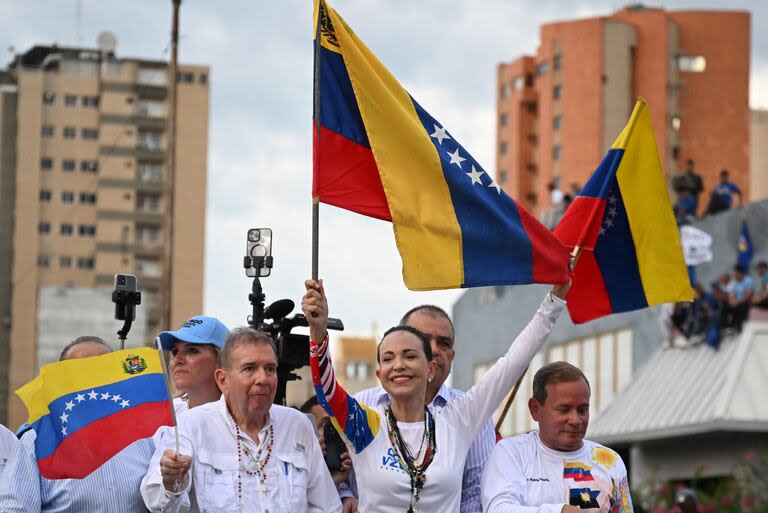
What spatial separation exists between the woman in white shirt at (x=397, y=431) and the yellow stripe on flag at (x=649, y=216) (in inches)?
101

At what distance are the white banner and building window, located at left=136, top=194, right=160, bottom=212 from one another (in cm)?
6711

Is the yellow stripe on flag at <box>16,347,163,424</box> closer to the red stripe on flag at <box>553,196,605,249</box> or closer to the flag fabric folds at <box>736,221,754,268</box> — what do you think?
the red stripe on flag at <box>553,196,605,249</box>

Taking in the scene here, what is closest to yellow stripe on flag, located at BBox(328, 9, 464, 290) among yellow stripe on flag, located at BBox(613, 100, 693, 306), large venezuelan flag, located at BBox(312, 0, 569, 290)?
large venezuelan flag, located at BBox(312, 0, 569, 290)

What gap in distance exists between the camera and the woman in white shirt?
8016mm

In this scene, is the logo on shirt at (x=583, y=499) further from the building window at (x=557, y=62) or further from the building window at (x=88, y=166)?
the building window at (x=88, y=166)

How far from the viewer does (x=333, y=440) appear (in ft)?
29.2

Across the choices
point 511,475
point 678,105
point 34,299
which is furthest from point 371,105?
point 34,299

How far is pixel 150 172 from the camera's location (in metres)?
96.1

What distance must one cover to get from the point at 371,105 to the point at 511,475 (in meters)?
2.18

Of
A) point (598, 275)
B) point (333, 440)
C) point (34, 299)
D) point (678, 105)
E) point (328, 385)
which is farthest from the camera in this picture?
point (34, 299)

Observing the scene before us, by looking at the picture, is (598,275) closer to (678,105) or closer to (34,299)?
(678,105)

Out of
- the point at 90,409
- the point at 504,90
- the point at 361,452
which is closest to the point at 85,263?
the point at 504,90

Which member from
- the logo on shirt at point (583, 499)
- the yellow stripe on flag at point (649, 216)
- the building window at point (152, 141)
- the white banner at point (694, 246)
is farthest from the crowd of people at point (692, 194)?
the building window at point (152, 141)

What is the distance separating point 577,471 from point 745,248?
1004 inches
